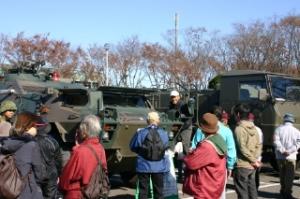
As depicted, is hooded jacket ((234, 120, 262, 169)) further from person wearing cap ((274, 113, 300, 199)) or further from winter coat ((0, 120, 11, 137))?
winter coat ((0, 120, 11, 137))

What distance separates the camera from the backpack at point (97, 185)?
5.11 meters

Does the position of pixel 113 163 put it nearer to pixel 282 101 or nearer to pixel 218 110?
pixel 218 110

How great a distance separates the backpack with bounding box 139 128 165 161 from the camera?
8.00m

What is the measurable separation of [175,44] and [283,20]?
272 inches

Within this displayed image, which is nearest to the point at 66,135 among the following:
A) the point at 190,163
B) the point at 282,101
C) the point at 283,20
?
the point at 190,163

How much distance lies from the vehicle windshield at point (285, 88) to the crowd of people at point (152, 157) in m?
4.02

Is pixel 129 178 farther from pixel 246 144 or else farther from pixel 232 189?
pixel 246 144

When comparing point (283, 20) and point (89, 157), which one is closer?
point (89, 157)

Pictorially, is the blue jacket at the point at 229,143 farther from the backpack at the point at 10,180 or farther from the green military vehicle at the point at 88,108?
the backpack at the point at 10,180

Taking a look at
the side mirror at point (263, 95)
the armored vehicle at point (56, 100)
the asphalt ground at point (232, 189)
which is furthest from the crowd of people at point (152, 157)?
the side mirror at point (263, 95)

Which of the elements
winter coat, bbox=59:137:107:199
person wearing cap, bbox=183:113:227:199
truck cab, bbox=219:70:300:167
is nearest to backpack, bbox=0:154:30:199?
winter coat, bbox=59:137:107:199

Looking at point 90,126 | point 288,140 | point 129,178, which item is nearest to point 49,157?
point 90,126

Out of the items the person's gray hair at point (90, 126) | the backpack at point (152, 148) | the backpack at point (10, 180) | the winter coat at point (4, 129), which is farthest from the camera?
the backpack at point (152, 148)

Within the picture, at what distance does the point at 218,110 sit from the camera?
8.98 metres
